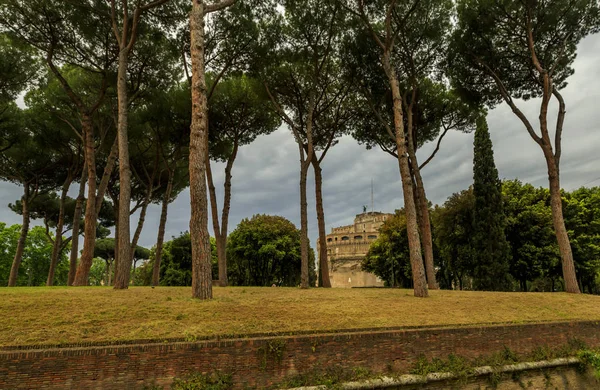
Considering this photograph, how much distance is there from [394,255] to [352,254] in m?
26.0

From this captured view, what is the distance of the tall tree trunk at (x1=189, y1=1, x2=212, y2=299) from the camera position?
29.2 feet

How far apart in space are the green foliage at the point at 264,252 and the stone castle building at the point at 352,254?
2054cm

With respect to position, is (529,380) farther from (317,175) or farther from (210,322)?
(317,175)

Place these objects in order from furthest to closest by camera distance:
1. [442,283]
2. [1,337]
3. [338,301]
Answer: [442,283] → [338,301] → [1,337]

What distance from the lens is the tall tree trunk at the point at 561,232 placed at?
15539mm

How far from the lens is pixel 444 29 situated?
59.8 ft

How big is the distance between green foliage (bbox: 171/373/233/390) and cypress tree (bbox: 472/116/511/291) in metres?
24.0

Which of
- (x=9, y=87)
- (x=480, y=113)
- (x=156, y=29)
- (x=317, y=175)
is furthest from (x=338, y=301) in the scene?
(x=9, y=87)

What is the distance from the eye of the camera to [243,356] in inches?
228

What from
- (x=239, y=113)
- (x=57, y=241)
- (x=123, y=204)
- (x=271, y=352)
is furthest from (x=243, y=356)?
(x=57, y=241)

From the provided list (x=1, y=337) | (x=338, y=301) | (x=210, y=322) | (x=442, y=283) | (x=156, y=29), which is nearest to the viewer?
(x=1, y=337)

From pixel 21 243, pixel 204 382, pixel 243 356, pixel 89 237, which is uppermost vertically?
pixel 21 243

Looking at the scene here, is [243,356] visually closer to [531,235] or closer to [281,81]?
[281,81]

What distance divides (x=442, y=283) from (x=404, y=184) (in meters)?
26.5
